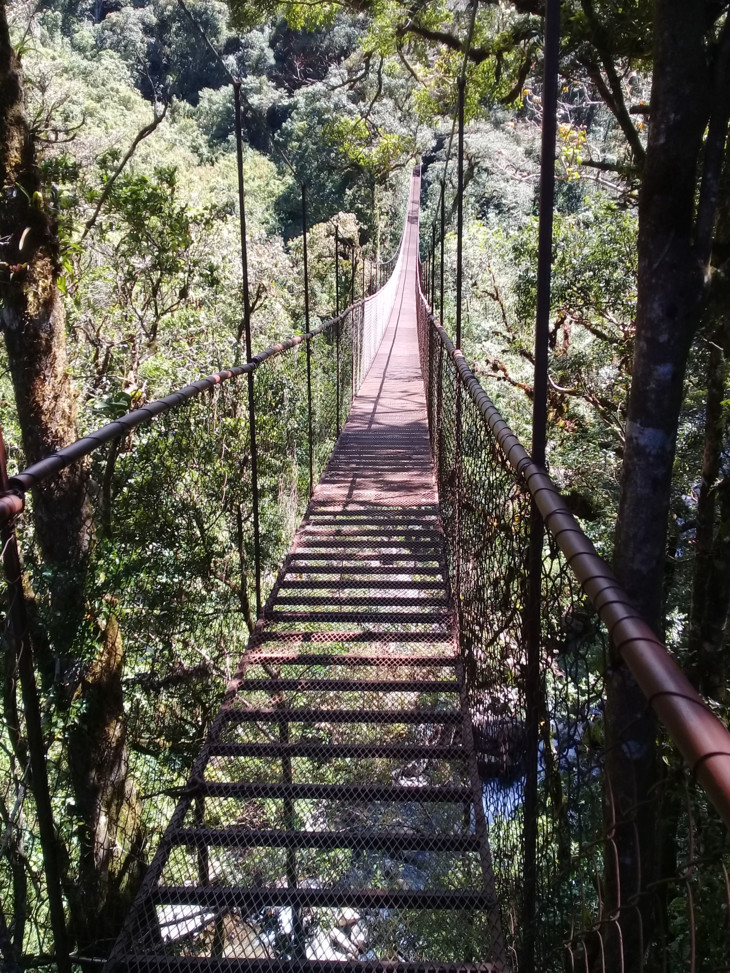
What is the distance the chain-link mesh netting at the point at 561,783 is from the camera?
839 mm

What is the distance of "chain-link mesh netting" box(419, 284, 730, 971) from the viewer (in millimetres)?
839

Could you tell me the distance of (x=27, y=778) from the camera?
1.30 m

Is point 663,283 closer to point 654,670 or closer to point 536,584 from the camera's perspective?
point 536,584

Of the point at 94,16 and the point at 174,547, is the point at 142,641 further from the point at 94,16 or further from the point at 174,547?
the point at 94,16

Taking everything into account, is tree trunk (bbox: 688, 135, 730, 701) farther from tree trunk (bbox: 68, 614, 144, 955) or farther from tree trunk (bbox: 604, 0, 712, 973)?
tree trunk (bbox: 68, 614, 144, 955)

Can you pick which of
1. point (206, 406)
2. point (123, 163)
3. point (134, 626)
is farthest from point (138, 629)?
point (123, 163)

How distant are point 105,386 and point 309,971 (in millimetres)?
4964

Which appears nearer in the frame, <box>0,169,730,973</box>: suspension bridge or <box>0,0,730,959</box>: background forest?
<box>0,169,730,973</box>: suspension bridge

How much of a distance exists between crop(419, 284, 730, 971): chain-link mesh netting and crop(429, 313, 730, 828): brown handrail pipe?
0.04 meters

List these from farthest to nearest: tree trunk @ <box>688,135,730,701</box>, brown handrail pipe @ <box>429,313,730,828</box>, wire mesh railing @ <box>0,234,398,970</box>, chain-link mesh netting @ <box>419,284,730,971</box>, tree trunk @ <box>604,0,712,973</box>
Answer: tree trunk @ <box>688,135,730,701</box>
wire mesh railing @ <box>0,234,398,970</box>
tree trunk @ <box>604,0,712,973</box>
chain-link mesh netting @ <box>419,284,730,971</box>
brown handrail pipe @ <box>429,313,730,828</box>

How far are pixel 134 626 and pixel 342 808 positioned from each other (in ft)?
7.69

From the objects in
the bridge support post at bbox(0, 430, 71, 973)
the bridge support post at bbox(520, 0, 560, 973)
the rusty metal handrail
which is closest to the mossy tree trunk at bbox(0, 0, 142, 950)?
the rusty metal handrail

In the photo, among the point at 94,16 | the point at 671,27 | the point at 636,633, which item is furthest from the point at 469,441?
the point at 94,16

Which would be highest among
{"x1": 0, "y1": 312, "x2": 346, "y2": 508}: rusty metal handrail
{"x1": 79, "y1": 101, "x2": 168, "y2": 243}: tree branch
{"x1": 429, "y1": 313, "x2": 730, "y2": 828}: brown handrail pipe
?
{"x1": 79, "y1": 101, "x2": 168, "y2": 243}: tree branch
